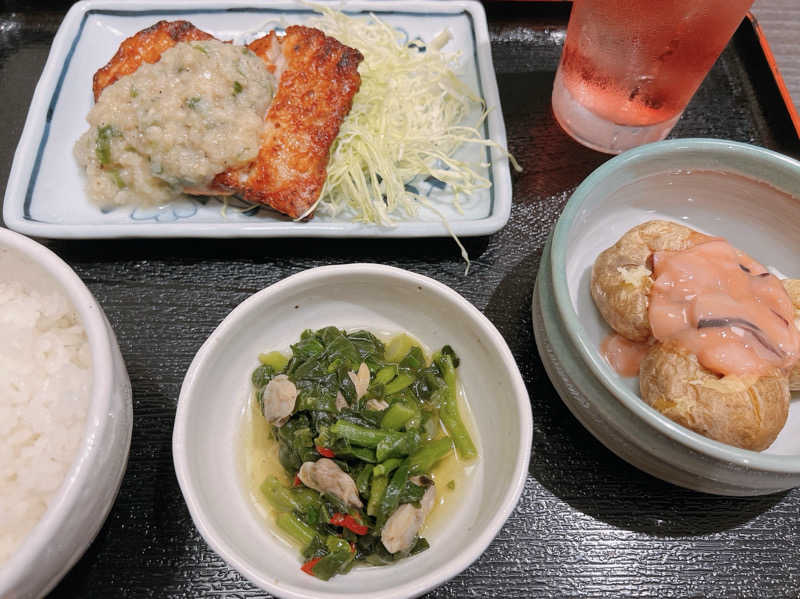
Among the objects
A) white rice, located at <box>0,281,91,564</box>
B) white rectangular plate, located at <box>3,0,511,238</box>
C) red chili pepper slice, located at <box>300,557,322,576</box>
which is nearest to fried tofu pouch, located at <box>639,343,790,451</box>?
white rectangular plate, located at <box>3,0,511,238</box>

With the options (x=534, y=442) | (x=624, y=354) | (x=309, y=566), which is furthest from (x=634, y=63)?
(x=309, y=566)

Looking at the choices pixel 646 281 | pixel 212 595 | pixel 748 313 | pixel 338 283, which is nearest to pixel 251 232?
pixel 338 283

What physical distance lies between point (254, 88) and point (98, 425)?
131 centimetres

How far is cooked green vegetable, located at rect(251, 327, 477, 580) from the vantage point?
1.27 meters

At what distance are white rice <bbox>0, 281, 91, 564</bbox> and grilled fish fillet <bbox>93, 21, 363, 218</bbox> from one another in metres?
0.73

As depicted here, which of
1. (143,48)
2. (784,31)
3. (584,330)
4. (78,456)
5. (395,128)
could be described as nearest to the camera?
(78,456)

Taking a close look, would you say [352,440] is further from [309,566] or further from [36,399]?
[36,399]

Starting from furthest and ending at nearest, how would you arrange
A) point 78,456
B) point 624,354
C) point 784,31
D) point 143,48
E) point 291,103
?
point 784,31, point 143,48, point 291,103, point 624,354, point 78,456

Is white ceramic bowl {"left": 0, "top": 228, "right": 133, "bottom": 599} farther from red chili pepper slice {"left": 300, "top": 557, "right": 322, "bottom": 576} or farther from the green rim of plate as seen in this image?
the green rim of plate

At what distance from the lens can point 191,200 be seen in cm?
202

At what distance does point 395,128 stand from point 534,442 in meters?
1.25

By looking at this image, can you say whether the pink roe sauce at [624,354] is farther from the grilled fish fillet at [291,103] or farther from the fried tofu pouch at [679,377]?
the grilled fish fillet at [291,103]

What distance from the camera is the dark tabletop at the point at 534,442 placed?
1441 millimetres

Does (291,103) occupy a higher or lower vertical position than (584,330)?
lower
